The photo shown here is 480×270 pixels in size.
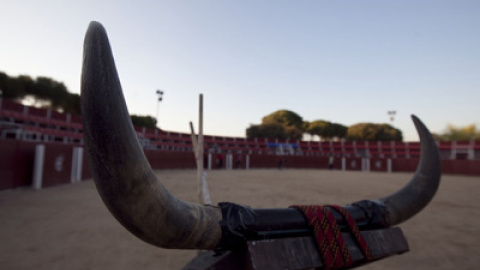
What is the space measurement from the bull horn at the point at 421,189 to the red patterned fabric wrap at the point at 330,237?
1.61 feet

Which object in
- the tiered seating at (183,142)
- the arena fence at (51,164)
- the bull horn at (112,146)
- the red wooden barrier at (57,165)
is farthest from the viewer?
the tiered seating at (183,142)

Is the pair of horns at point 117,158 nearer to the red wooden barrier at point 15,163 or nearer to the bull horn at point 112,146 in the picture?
the bull horn at point 112,146

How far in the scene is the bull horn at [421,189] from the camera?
1.68 meters

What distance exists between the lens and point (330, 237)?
1.23m

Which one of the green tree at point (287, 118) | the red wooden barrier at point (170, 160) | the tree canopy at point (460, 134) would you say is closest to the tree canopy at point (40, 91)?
the red wooden barrier at point (170, 160)

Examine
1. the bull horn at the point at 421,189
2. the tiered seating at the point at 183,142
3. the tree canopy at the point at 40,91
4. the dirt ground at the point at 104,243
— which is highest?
the tree canopy at the point at 40,91

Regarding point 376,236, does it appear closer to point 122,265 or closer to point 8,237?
point 122,265

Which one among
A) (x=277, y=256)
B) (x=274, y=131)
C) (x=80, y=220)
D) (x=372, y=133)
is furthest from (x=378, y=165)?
(x=372, y=133)

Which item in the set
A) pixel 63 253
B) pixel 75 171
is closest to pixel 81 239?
pixel 63 253

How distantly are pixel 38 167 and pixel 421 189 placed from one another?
31.0ft

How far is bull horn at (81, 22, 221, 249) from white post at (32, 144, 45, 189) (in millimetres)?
8824

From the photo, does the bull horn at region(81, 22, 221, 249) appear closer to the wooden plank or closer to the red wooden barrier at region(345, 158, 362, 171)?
the wooden plank

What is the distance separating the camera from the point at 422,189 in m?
1.75

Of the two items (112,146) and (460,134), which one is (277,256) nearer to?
(112,146)
